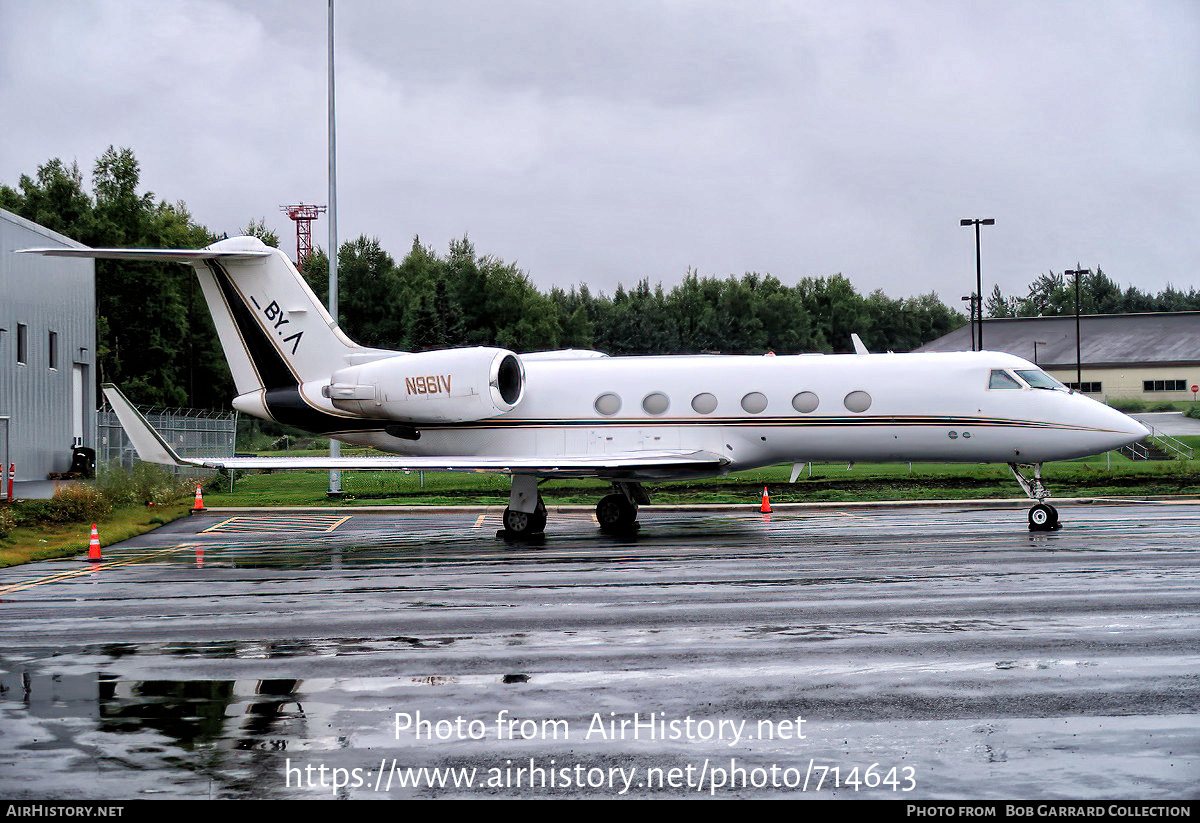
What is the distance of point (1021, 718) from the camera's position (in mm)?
7117

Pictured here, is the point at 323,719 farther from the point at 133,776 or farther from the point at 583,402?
the point at 583,402

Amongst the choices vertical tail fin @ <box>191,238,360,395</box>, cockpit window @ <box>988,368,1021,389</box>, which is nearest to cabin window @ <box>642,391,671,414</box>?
cockpit window @ <box>988,368,1021,389</box>

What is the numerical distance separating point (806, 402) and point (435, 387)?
6736 millimetres

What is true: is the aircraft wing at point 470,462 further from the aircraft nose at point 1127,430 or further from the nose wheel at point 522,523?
the aircraft nose at point 1127,430

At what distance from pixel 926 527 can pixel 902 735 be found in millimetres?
15135

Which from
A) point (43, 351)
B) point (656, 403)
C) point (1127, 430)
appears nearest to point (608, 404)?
point (656, 403)

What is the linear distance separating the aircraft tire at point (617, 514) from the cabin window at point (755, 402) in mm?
2883

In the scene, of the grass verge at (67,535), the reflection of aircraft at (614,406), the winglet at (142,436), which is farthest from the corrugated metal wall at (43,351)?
the winglet at (142,436)

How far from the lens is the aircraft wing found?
18.1 metres

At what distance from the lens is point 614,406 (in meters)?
21.3

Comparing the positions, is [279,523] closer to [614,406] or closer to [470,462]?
[470,462]

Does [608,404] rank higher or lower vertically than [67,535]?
higher

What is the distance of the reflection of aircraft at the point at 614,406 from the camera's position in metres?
19.8

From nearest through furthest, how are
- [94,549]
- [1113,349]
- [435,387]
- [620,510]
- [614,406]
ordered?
[94,549]
[435,387]
[614,406]
[620,510]
[1113,349]
